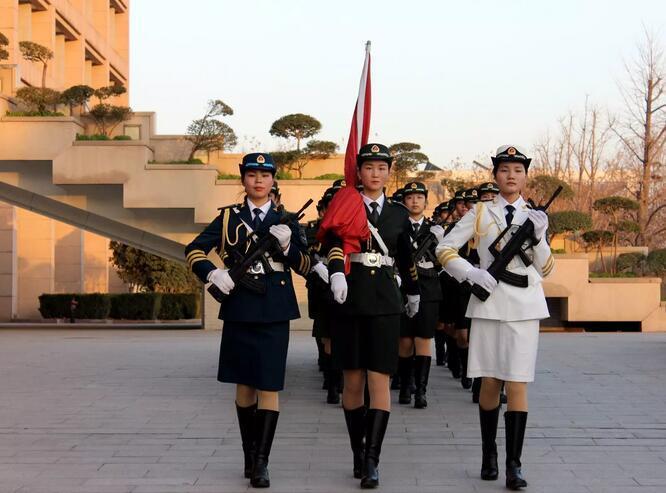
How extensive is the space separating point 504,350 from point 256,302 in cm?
146

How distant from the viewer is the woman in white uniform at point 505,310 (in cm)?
635

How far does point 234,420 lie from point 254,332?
2.57m

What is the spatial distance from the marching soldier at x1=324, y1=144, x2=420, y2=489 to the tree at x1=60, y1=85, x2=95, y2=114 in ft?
55.3

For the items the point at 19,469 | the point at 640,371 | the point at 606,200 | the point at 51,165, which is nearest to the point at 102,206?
the point at 51,165

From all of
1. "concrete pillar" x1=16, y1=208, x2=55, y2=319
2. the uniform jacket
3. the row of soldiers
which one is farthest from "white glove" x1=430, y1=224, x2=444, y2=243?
"concrete pillar" x1=16, y1=208, x2=55, y2=319

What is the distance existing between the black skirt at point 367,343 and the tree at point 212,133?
16599 millimetres

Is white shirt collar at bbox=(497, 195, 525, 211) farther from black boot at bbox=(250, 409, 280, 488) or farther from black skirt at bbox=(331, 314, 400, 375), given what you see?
black boot at bbox=(250, 409, 280, 488)

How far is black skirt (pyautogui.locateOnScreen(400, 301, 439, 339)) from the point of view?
32.1ft

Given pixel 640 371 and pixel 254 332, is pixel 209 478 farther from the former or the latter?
pixel 640 371

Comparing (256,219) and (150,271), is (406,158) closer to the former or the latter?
(150,271)

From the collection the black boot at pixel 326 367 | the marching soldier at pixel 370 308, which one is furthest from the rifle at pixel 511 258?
the black boot at pixel 326 367

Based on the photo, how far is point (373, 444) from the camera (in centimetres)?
630

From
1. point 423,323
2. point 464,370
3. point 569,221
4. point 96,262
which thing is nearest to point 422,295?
point 423,323

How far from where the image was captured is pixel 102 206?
22.4 m
